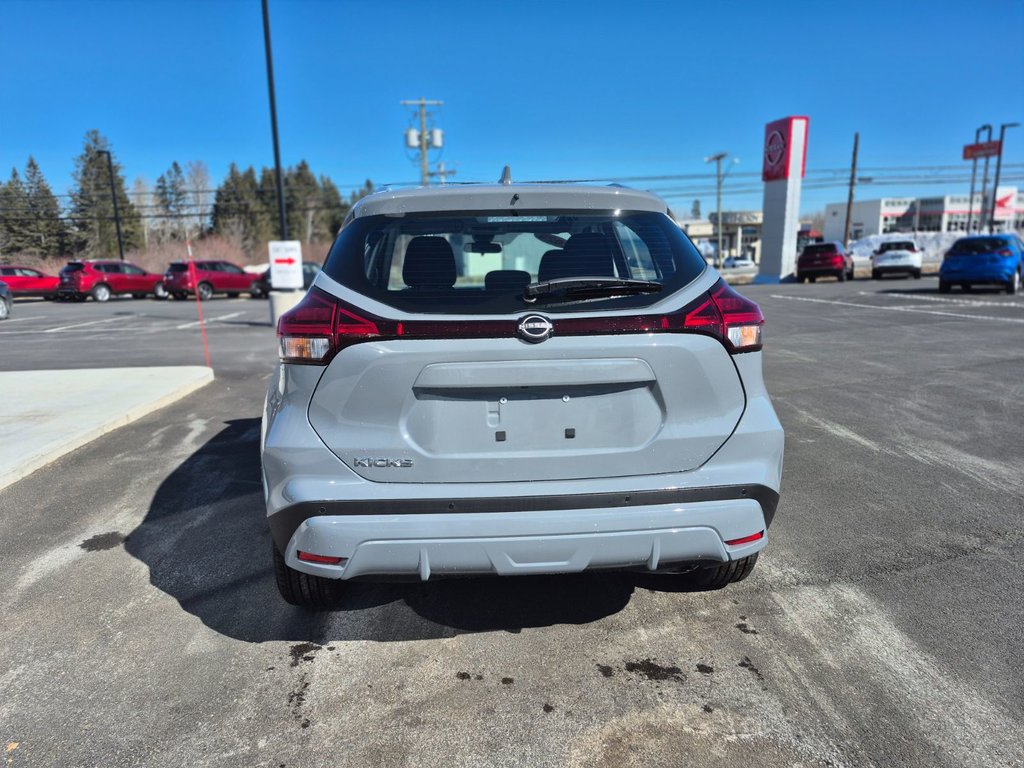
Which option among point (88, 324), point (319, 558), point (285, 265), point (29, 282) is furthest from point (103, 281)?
point (319, 558)

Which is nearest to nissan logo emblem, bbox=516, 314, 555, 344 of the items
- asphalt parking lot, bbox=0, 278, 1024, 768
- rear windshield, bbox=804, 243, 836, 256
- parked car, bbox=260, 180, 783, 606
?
parked car, bbox=260, 180, 783, 606

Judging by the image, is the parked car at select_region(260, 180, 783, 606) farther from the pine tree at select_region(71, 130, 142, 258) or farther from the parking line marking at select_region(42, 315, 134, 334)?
the pine tree at select_region(71, 130, 142, 258)

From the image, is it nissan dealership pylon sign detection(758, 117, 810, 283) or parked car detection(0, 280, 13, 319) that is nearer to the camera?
parked car detection(0, 280, 13, 319)

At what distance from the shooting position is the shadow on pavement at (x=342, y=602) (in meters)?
2.97

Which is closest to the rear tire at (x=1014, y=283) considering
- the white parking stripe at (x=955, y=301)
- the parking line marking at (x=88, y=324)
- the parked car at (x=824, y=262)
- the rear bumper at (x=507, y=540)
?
the white parking stripe at (x=955, y=301)

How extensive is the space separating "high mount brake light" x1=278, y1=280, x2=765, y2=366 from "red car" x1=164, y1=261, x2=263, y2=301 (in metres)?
29.5

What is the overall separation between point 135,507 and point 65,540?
1.72 feet

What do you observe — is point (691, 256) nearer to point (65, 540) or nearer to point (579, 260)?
point (579, 260)

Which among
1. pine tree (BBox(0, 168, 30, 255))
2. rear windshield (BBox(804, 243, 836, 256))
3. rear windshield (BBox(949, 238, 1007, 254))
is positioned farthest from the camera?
pine tree (BBox(0, 168, 30, 255))

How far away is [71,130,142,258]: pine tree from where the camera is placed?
199ft

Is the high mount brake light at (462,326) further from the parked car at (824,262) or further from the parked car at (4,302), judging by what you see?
the parked car at (824,262)

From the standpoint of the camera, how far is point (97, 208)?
2645 inches

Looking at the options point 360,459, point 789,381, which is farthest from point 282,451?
point 789,381

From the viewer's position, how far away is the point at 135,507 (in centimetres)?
451
